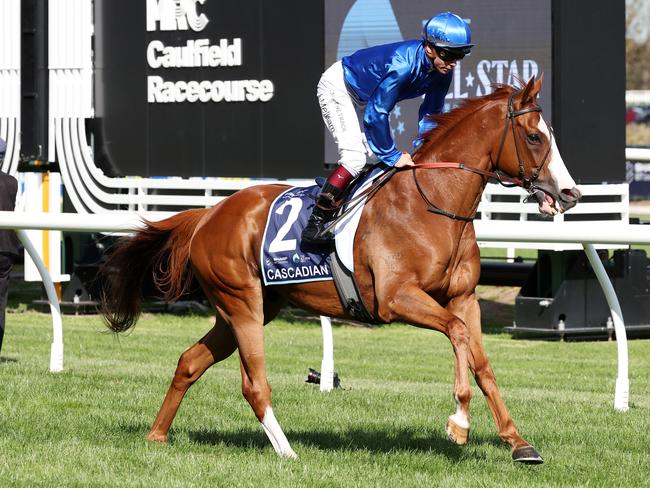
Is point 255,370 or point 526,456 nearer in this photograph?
point 526,456

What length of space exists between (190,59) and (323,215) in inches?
288

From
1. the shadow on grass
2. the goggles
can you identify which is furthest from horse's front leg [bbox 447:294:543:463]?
the goggles

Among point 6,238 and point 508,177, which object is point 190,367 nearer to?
point 508,177

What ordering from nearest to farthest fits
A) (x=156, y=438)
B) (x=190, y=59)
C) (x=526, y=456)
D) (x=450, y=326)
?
1. (x=526, y=456)
2. (x=450, y=326)
3. (x=156, y=438)
4. (x=190, y=59)

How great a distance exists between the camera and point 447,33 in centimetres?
561

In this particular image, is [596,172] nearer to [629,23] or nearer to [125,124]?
[125,124]

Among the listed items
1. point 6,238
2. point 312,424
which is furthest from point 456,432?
point 6,238

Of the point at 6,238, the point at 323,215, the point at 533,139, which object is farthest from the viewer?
the point at 6,238

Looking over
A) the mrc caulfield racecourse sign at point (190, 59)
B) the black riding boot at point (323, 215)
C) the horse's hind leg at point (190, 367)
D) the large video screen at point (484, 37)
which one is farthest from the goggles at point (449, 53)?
the mrc caulfield racecourse sign at point (190, 59)

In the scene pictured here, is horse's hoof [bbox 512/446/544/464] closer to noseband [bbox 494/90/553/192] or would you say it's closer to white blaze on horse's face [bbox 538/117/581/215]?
white blaze on horse's face [bbox 538/117/581/215]

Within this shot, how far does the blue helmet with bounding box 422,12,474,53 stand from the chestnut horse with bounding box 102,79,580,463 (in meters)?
0.28

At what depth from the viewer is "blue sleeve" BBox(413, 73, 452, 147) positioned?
588cm

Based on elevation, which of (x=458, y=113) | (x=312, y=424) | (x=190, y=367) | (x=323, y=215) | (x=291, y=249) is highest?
(x=458, y=113)

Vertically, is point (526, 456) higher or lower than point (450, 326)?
lower
